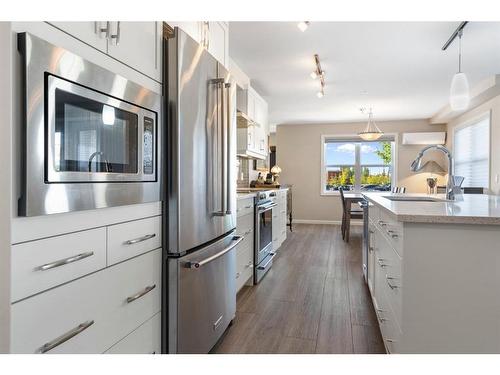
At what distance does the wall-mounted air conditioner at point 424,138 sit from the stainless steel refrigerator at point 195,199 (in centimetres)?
645

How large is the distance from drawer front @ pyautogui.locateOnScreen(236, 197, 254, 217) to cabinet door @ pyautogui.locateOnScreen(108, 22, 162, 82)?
1.42m

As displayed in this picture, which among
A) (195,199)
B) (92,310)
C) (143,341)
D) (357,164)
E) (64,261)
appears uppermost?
(357,164)

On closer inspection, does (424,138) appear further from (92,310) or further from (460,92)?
(92,310)

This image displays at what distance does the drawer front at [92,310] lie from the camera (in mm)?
969

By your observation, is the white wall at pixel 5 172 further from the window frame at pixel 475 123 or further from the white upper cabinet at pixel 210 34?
the window frame at pixel 475 123

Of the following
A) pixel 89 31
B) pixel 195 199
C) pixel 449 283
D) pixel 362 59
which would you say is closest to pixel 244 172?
pixel 362 59

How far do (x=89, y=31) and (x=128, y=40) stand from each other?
9.2 inches

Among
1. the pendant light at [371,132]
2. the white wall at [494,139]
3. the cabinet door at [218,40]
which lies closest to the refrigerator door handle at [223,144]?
the cabinet door at [218,40]

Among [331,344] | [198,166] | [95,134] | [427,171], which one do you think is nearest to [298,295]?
[331,344]

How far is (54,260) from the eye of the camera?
1.04m

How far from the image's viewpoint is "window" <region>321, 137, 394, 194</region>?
7926 mm

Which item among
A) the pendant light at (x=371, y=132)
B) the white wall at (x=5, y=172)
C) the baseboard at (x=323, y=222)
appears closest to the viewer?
the white wall at (x=5, y=172)

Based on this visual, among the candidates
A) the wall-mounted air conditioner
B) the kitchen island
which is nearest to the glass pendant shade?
the kitchen island
